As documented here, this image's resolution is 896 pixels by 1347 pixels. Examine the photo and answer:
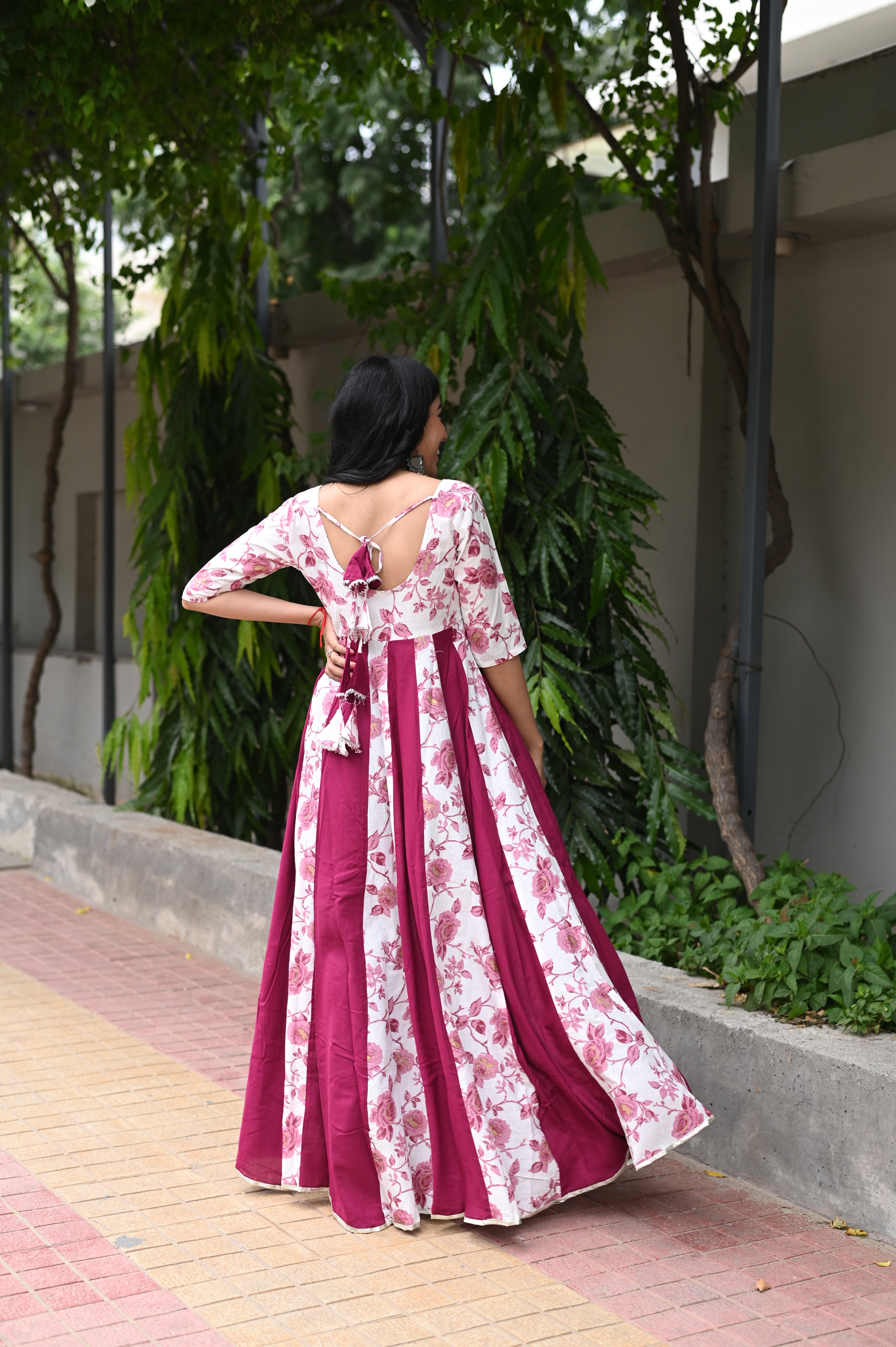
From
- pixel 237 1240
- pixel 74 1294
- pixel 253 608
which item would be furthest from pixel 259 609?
pixel 74 1294

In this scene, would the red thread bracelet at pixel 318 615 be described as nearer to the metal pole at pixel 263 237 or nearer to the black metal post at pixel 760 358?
the black metal post at pixel 760 358

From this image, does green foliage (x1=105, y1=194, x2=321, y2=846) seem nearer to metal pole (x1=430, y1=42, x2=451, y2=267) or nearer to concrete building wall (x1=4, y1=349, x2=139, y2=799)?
metal pole (x1=430, y1=42, x2=451, y2=267)

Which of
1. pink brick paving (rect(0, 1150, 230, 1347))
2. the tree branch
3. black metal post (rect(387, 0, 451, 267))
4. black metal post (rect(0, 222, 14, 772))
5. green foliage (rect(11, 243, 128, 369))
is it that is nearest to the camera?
pink brick paving (rect(0, 1150, 230, 1347))

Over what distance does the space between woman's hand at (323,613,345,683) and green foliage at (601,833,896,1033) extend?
3.88 ft

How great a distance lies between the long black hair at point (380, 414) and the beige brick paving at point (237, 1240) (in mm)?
1521

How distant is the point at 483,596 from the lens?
2.93m

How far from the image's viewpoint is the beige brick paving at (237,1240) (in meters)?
2.46

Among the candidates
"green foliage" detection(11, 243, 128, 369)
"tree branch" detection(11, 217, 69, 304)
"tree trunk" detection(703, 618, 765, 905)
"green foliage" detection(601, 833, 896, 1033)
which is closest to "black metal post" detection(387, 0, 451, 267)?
"tree trunk" detection(703, 618, 765, 905)

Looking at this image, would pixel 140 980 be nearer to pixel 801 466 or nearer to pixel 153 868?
pixel 153 868

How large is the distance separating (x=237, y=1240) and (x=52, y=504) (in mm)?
6485

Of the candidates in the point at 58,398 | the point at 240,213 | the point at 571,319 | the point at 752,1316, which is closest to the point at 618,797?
the point at 571,319

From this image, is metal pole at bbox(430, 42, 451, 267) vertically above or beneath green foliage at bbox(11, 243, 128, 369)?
beneath

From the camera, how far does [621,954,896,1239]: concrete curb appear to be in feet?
9.37

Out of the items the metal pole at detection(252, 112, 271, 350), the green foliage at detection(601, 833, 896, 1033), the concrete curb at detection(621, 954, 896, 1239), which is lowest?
the concrete curb at detection(621, 954, 896, 1239)
